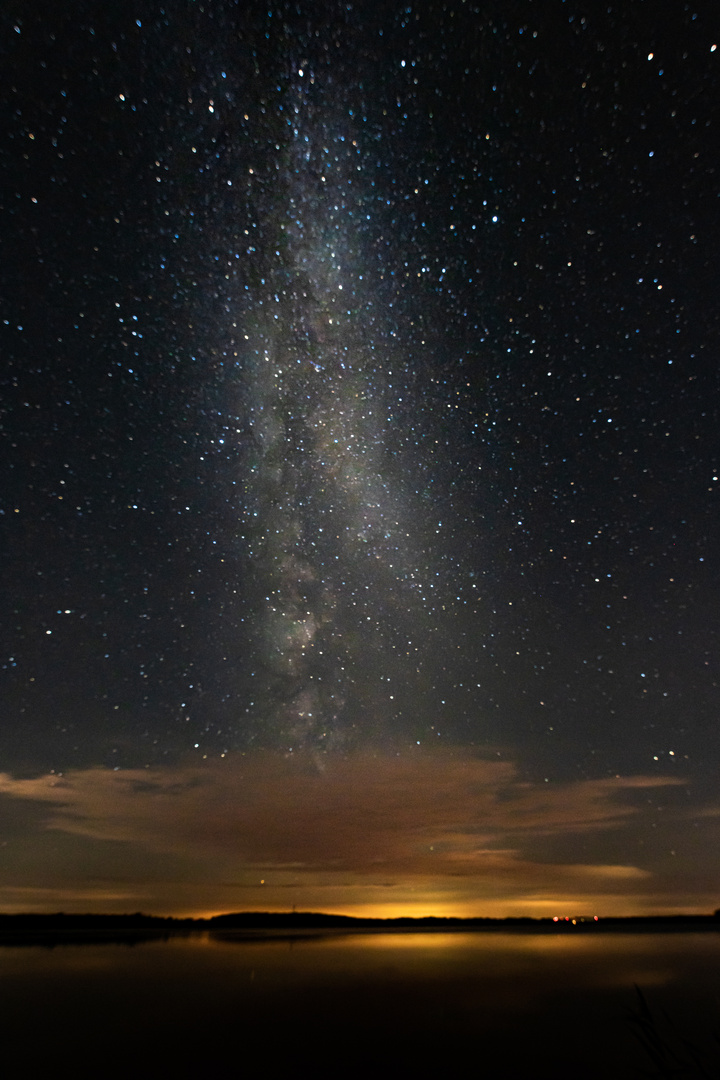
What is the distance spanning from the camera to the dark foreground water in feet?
47.8

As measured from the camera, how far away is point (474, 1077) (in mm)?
13367

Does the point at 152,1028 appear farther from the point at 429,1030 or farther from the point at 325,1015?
the point at 429,1030

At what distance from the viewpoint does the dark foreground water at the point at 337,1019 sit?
47.8 ft

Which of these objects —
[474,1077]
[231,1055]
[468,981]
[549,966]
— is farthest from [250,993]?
[549,966]

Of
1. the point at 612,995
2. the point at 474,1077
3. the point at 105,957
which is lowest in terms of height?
the point at 474,1077

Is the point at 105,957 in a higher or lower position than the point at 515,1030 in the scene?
higher

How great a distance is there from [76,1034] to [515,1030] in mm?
11748

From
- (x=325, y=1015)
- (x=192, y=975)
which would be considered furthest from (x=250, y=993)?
(x=192, y=975)

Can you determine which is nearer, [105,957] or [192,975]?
[192,975]

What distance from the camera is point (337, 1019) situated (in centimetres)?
2127

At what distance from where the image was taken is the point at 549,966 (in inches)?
1630

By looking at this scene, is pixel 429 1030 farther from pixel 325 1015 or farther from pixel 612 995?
pixel 612 995

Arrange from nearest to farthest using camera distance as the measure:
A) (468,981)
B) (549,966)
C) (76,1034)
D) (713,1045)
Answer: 1. (713,1045)
2. (76,1034)
3. (468,981)
4. (549,966)

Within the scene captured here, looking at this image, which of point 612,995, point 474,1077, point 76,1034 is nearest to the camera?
point 474,1077
